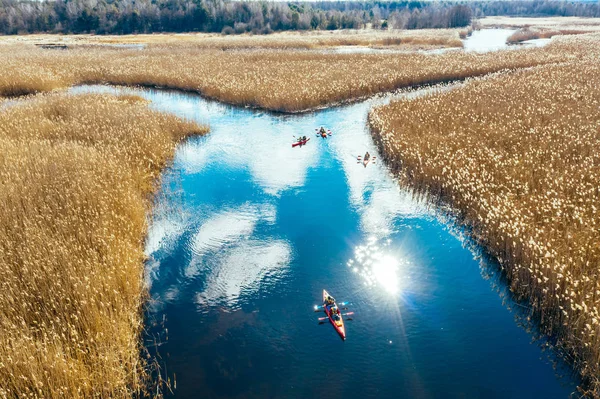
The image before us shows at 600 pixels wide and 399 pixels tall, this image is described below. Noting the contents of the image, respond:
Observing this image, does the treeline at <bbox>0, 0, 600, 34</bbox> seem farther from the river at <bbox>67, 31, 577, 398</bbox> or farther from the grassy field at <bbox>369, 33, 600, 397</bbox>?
the river at <bbox>67, 31, 577, 398</bbox>

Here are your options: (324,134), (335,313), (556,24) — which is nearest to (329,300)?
(335,313)

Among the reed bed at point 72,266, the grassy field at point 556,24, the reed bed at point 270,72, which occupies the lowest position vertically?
the reed bed at point 72,266

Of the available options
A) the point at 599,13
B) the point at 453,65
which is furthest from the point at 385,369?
the point at 599,13

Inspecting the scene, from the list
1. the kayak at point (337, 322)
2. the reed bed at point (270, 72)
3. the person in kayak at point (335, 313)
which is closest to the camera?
the kayak at point (337, 322)

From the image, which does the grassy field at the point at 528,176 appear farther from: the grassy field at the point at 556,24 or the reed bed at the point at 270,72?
the grassy field at the point at 556,24

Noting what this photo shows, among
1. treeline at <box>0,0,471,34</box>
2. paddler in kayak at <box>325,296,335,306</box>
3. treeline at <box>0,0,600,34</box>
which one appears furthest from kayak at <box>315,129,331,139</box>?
treeline at <box>0,0,600,34</box>

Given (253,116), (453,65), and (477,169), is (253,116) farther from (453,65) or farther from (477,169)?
(453,65)

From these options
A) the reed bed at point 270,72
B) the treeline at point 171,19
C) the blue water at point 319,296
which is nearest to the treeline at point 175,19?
the treeline at point 171,19
